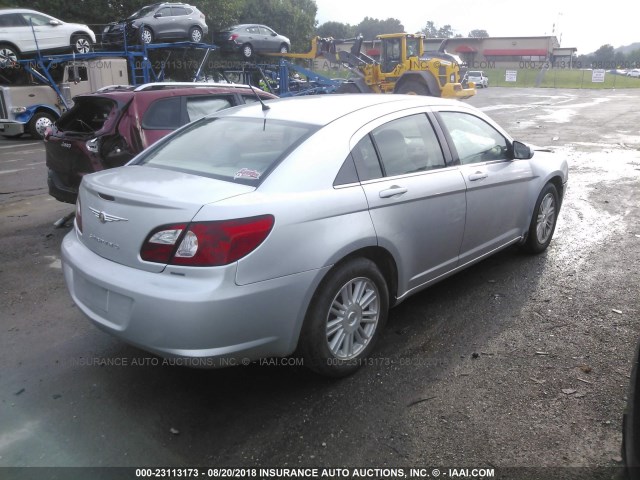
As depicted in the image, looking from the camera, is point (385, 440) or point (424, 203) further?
point (424, 203)

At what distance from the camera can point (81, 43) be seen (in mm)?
18969

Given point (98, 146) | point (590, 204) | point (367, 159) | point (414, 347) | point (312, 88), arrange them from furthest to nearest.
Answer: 1. point (312, 88)
2. point (590, 204)
3. point (98, 146)
4. point (414, 347)
5. point (367, 159)

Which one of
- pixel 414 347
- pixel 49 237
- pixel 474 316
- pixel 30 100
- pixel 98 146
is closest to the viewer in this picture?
pixel 414 347

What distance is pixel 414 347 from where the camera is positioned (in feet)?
12.2

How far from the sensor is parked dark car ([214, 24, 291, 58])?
24.4 meters

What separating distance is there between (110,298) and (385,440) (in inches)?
63.9

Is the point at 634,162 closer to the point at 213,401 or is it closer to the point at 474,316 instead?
the point at 474,316

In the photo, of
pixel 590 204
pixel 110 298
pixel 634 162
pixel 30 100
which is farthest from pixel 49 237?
pixel 30 100

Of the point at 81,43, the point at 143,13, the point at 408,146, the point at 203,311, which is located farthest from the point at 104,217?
the point at 143,13

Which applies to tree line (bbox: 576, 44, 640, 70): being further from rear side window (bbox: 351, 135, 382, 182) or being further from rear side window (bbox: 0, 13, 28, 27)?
rear side window (bbox: 351, 135, 382, 182)

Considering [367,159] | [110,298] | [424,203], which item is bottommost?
[110,298]

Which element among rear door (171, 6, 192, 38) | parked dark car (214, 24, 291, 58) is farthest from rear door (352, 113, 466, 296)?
parked dark car (214, 24, 291, 58)

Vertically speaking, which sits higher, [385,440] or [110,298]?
[110,298]

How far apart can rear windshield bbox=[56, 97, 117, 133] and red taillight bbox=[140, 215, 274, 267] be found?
383 centimetres
